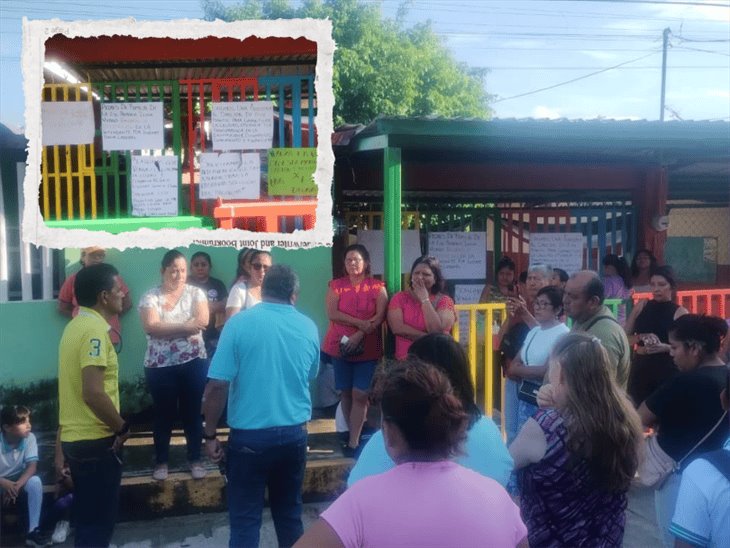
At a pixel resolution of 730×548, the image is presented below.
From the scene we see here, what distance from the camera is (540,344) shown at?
4199 mm

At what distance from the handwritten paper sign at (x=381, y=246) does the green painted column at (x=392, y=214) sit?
5.24ft

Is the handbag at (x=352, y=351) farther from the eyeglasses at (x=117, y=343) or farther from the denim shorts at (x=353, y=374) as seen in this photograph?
the eyeglasses at (x=117, y=343)

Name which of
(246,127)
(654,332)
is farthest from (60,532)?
(654,332)

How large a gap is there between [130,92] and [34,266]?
1791mm

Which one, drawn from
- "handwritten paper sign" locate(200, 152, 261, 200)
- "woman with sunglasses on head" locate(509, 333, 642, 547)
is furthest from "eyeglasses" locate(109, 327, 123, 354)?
"woman with sunglasses on head" locate(509, 333, 642, 547)

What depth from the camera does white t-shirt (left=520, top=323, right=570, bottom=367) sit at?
4.16m

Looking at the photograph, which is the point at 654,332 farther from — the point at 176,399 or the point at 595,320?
the point at 176,399

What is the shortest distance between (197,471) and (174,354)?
848 mm

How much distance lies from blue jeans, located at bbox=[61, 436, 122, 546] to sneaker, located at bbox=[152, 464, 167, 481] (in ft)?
4.70

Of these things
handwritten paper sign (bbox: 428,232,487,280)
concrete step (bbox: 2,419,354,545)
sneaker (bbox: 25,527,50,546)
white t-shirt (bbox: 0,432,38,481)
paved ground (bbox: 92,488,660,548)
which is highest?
handwritten paper sign (bbox: 428,232,487,280)

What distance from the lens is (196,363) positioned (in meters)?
4.86

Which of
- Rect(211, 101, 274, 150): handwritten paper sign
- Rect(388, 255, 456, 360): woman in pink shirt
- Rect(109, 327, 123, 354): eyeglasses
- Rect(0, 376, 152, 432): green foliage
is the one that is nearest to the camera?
Rect(388, 255, 456, 360): woman in pink shirt

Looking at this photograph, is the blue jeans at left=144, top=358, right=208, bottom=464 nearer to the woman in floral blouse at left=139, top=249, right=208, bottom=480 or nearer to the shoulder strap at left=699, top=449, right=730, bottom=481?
the woman in floral blouse at left=139, top=249, right=208, bottom=480

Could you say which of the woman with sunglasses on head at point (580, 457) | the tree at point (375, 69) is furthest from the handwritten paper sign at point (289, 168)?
the tree at point (375, 69)
